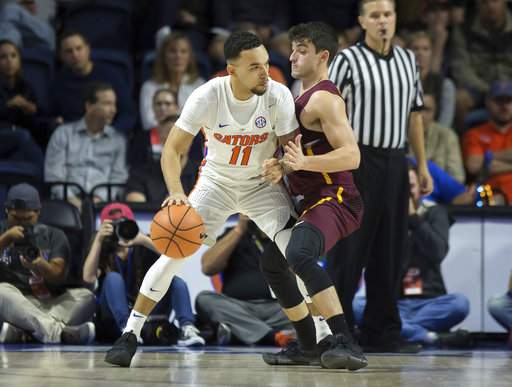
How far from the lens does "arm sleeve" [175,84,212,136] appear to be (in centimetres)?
518

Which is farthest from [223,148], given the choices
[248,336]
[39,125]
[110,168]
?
[39,125]

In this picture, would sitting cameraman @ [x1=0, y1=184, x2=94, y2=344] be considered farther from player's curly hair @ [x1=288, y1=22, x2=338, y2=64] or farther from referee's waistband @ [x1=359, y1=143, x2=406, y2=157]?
player's curly hair @ [x1=288, y1=22, x2=338, y2=64]

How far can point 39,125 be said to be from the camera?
9.21 meters

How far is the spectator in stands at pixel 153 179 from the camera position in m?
8.06

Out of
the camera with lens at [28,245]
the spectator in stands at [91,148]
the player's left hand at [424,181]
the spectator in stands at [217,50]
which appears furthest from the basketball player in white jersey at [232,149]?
the spectator in stands at [217,50]

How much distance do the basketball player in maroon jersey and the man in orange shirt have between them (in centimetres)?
372

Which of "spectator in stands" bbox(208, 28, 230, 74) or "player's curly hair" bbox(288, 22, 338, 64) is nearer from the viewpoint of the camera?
"player's curly hair" bbox(288, 22, 338, 64)

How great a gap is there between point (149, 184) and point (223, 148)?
2.95 m

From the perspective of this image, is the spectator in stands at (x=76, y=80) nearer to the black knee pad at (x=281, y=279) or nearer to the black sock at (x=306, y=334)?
the black knee pad at (x=281, y=279)

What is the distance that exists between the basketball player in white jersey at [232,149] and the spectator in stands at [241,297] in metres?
1.70

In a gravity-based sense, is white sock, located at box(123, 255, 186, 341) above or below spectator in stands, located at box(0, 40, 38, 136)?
below

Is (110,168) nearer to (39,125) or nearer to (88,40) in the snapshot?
(39,125)

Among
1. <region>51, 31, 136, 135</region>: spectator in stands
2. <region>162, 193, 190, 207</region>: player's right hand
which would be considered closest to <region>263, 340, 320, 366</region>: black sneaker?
<region>162, 193, 190, 207</region>: player's right hand

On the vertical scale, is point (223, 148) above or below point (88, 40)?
below
